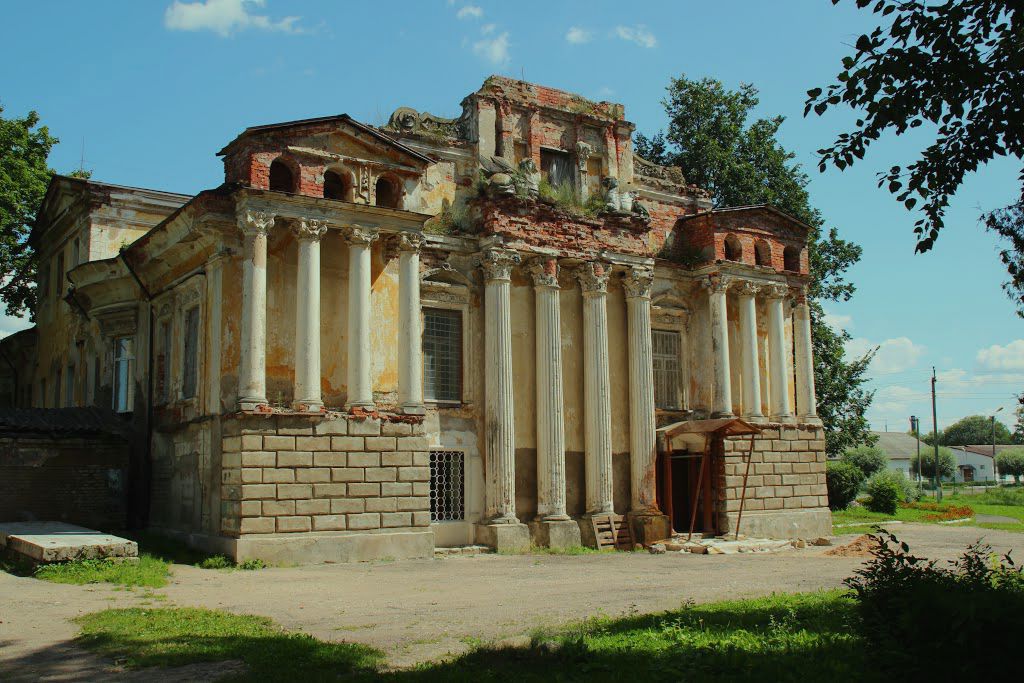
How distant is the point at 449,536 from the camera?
22203mm

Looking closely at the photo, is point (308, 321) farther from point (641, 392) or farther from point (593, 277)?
point (641, 392)

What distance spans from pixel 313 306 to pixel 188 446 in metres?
4.44

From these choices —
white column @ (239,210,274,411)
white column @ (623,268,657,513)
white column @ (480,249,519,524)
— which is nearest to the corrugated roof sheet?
white column @ (239,210,274,411)

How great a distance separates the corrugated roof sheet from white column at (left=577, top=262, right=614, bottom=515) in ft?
36.8

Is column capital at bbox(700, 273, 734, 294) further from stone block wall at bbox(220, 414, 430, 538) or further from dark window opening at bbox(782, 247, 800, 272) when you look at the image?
stone block wall at bbox(220, 414, 430, 538)

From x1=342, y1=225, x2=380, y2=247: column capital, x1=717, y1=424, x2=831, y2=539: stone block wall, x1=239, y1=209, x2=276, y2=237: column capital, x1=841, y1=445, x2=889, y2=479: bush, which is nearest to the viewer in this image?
x1=239, y1=209, x2=276, y2=237: column capital

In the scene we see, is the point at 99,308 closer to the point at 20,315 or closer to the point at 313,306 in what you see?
the point at 313,306

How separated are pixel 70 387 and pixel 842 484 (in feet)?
92.2

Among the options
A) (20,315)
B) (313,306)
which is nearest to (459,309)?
(313,306)

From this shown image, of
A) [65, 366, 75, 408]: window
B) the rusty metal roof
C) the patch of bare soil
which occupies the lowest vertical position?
the patch of bare soil

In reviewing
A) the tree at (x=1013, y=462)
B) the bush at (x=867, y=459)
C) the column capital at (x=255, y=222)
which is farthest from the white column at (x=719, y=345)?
the tree at (x=1013, y=462)

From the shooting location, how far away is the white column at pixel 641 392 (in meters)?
24.5

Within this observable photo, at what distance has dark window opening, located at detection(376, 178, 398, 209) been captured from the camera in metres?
21.3

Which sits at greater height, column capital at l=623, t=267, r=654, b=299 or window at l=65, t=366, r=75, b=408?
column capital at l=623, t=267, r=654, b=299
